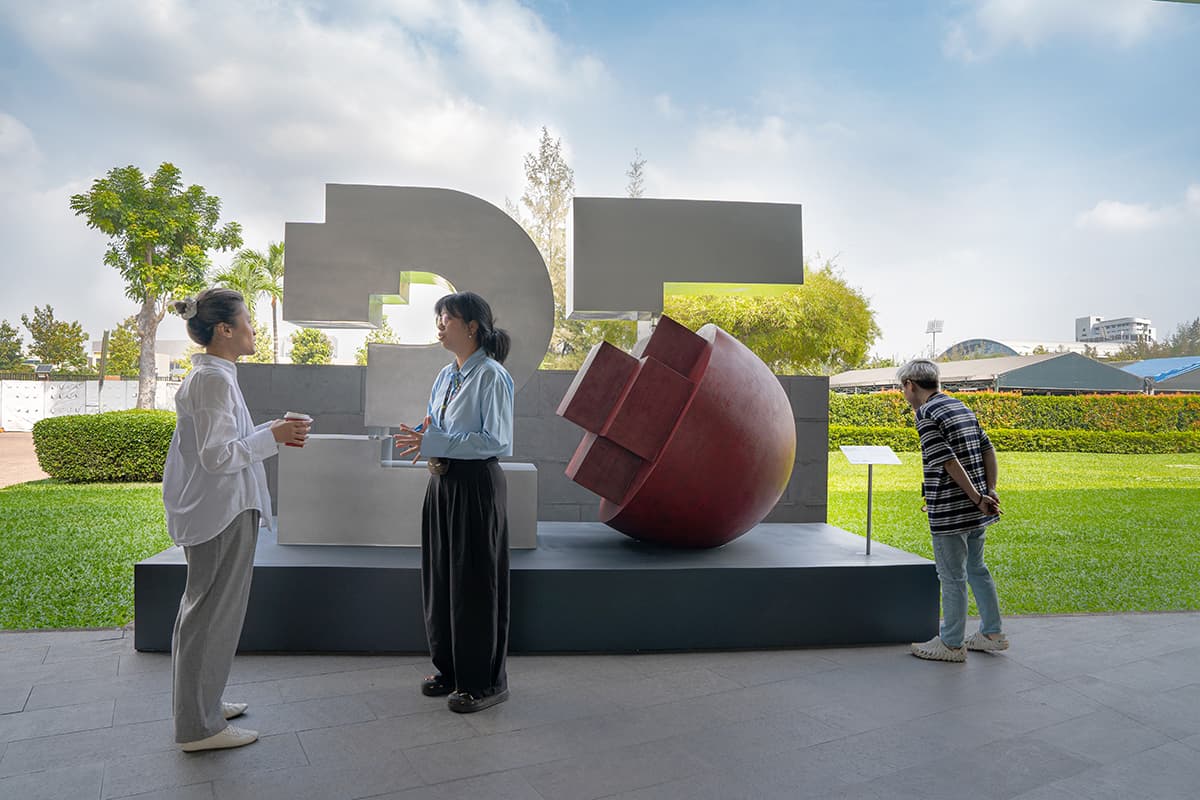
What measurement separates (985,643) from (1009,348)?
1706 inches

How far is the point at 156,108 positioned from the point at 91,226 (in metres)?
19.5

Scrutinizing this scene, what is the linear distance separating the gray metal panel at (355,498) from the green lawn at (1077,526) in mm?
3984

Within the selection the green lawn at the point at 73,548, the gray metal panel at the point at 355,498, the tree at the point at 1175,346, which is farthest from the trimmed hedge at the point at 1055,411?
the gray metal panel at the point at 355,498

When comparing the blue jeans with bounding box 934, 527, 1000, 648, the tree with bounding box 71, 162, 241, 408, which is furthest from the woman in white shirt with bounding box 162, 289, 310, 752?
the tree with bounding box 71, 162, 241, 408

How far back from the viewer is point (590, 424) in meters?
4.86

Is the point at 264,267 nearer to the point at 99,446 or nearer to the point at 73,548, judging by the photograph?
the point at 99,446

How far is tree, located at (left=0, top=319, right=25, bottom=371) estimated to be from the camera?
44281 mm

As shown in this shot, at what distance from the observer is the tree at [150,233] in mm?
25938

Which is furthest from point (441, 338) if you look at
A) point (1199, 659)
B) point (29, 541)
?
point (29, 541)

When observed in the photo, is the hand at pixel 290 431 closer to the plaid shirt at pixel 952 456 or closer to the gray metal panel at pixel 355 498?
the gray metal panel at pixel 355 498

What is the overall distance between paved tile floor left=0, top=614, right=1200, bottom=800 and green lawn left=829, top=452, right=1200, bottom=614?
2.45m

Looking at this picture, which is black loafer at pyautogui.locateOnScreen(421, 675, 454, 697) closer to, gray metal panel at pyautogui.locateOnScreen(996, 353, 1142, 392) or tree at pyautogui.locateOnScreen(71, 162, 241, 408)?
tree at pyautogui.locateOnScreen(71, 162, 241, 408)

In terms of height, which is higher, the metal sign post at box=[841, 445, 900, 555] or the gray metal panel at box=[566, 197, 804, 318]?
the gray metal panel at box=[566, 197, 804, 318]

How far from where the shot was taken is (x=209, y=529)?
10.4ft
